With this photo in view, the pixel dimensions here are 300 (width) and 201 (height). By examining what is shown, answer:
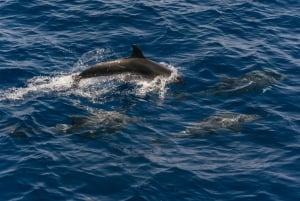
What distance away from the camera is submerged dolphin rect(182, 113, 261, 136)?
1933 centimetres

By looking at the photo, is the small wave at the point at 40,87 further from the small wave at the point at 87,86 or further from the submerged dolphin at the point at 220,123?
the submerged dolphin at the point at 220,123

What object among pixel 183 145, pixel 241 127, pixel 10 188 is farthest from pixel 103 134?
pixel 241 127

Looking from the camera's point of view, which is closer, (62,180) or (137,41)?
(62,180)

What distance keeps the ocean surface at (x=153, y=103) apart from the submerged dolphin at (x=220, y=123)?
8 cm

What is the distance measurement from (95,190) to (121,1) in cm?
1886

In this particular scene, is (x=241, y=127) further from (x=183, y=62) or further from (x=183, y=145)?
(x=183, y=62)

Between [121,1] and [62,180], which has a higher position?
[121,1]

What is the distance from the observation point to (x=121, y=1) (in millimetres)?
32219

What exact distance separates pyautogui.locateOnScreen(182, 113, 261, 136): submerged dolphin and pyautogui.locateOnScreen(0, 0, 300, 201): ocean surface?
8 centimetres

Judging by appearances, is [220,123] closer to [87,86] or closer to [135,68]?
[135,68]

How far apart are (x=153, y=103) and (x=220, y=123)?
3.20 meters

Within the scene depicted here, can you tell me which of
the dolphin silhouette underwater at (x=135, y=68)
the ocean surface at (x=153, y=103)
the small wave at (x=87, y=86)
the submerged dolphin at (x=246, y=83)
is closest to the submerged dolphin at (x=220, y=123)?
the ocean surface at (x=153, y=103)

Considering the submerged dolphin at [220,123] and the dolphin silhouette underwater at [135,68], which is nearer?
→ the submerged dolphin at [220,123]

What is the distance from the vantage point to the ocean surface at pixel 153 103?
643 inches
